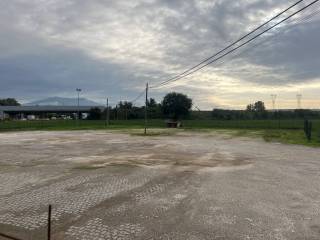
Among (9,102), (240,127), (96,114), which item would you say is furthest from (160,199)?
(9,102)

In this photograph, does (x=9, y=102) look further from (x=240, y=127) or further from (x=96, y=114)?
(x=240, y=127)

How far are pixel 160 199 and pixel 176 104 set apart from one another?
6335 cm

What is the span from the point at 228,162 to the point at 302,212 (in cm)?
726

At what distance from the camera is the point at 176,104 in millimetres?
71375

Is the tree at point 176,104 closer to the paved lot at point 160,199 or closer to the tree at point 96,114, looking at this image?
the tree at point 96,114

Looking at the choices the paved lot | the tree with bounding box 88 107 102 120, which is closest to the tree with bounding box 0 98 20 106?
the tree with bounding box 88 107 102 120

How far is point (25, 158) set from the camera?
15.5 meters

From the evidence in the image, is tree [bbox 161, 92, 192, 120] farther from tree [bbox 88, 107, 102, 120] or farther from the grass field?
tree [bbox 88, 107, 102, 120]

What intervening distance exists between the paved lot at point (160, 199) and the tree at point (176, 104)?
5706 centimetres

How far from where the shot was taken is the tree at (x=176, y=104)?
234ft

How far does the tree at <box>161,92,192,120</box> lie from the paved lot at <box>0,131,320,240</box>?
187 ft

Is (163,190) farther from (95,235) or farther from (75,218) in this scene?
(95,235)

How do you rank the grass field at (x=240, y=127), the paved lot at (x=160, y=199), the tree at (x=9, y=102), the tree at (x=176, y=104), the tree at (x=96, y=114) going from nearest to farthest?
A: the paved lot at (x=160, y=199) < the grass field at (x=240, y=127) < the tree at (x=176, y=104) < the tree at (x=96, y=114) < the tree at (x=9, y=102)

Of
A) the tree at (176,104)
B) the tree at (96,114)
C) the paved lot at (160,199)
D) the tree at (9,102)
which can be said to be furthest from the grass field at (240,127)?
the tree at (9,102)
